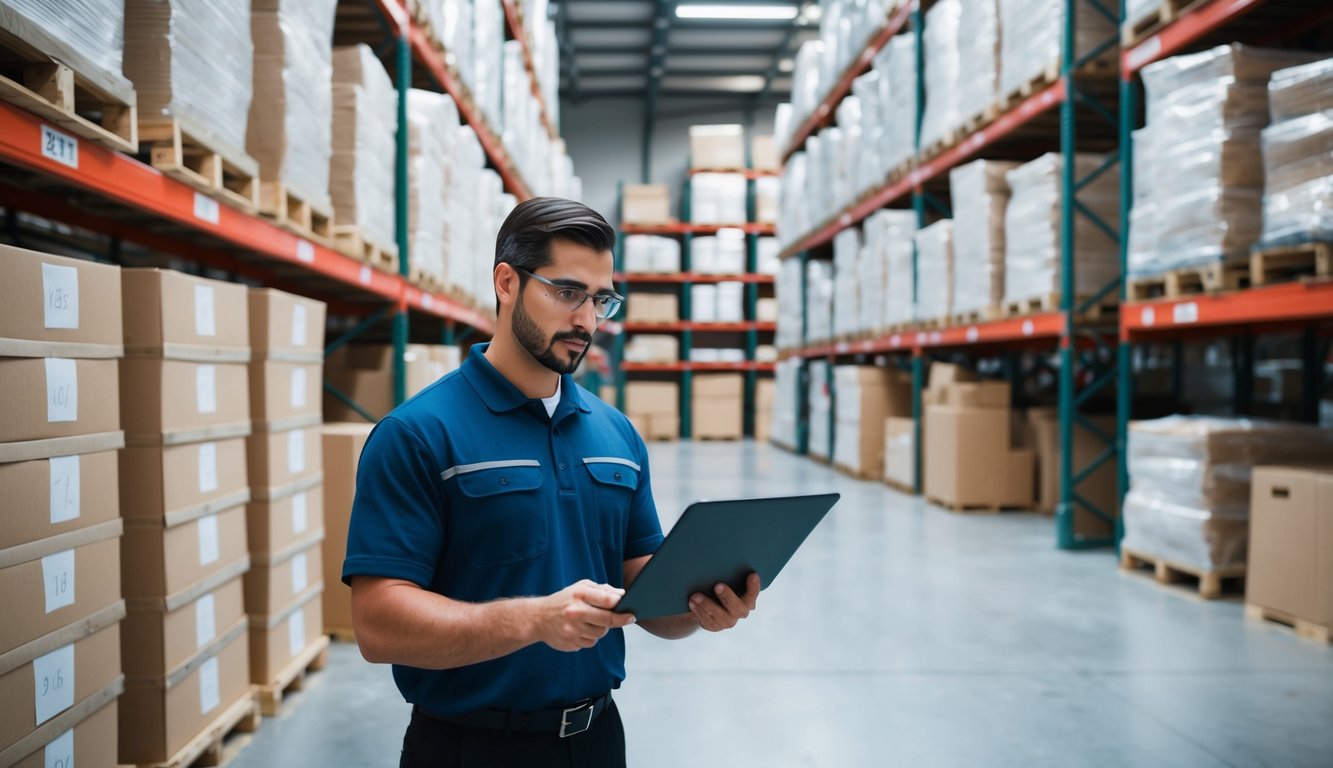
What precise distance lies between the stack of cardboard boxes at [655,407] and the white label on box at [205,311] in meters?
13.7

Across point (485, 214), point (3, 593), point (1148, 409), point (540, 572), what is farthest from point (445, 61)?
point (1148, 409)

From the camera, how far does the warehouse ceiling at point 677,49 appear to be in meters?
15.3

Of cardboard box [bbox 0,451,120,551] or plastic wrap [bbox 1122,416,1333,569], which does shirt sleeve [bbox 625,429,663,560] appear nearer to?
cardboard box [bbox 0,451,120,551]

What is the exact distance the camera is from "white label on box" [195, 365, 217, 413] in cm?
278

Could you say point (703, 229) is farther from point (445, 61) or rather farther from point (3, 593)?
point (3, 593)

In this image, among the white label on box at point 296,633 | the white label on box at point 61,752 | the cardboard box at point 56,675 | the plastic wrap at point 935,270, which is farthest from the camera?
the plastic wrap at point 935,270

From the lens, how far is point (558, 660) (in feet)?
5.04

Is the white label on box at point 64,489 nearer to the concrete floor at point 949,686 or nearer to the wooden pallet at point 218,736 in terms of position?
A: the wooden pallet at point 218,736

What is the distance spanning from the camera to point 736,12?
15.3m

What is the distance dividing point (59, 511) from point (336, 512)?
199cm

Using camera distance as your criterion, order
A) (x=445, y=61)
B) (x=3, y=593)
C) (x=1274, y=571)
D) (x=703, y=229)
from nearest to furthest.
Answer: (x=3, y=593), (x=1274, y=571), (x=445, y=61), (x=703, y=229)

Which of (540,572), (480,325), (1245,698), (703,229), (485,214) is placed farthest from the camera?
(703,229)

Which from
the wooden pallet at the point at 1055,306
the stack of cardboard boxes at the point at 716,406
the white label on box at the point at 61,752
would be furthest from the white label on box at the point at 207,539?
the stack of cardboard boxes at the point at 716,406

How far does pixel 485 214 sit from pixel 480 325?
988mm
